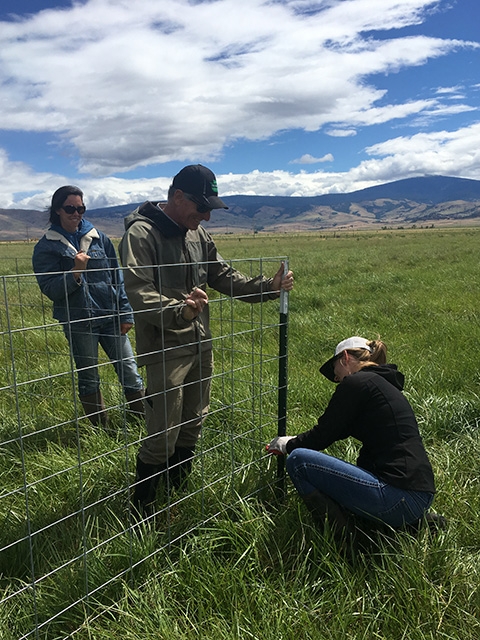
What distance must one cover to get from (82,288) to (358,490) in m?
2.86

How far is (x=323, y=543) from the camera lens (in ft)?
9.05

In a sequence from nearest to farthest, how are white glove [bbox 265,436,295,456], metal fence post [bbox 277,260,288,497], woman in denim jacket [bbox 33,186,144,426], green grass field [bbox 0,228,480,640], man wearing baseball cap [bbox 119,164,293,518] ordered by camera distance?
green grass field [bbox 0,228,480,640] < man wearing baseball cap [bbox 119,164,293,518] < white glove [bbox 265,436,295,456] < metal fence post [bbox 277,260,288,497] < woman in denim jacket [bbox 33,186,144,426]

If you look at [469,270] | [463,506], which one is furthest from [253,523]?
[469,270]

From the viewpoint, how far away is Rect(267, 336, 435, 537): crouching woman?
2686 millimetres

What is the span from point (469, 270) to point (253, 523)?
14.9 m

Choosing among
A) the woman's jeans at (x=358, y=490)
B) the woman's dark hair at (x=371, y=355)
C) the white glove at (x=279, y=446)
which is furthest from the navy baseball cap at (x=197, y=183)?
the woman's jeans at (x=358, y=490)

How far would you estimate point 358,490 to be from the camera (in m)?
2.72

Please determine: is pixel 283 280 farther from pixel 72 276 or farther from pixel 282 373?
pixel 72 276

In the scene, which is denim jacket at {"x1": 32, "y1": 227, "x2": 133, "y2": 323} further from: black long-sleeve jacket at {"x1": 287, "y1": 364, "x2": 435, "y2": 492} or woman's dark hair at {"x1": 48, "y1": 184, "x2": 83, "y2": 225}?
black long-sleeve jacket at {"x1": 287, "y1": 364, "x2": 435, "y2": 492}

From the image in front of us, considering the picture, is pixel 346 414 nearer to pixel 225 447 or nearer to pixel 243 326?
pixel 225 447

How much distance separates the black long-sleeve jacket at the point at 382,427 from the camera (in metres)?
2.69

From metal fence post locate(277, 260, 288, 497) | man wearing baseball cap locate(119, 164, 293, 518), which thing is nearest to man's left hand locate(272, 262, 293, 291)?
metal fence post locate(277, 260, 288, 497)

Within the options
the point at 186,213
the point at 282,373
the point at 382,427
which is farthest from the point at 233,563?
the point at 186,213

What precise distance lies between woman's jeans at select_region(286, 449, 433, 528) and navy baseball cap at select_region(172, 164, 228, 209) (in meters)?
1.70
